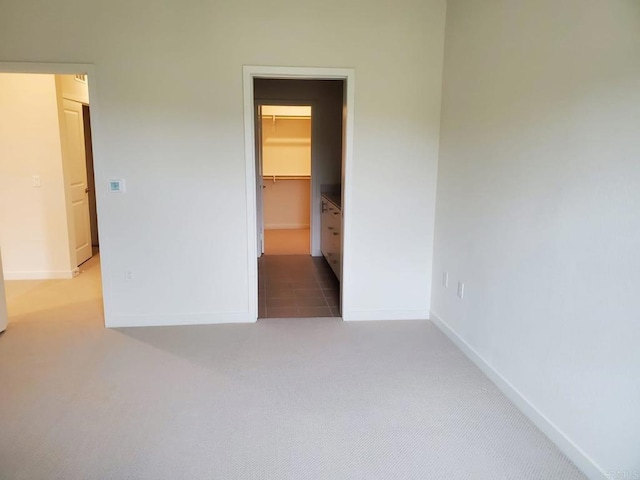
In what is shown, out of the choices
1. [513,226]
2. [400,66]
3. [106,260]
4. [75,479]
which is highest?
[400,66]

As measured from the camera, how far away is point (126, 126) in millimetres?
3402

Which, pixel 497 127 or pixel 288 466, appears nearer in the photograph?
pixel 288 466

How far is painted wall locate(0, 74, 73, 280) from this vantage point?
466cm

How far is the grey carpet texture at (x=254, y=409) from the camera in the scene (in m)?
2.06

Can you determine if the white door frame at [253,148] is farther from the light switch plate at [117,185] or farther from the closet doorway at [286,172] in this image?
the closet doorway at [286,172]

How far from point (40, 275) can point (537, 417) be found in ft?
16.7

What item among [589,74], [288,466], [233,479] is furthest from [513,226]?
[233,479]

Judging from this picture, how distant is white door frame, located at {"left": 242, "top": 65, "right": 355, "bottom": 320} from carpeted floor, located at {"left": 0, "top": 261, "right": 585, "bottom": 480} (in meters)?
0.43

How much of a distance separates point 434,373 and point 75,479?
2.10 metres

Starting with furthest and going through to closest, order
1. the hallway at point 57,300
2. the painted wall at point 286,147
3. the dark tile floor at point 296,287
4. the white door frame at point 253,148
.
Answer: the painted wall at point 286,147 → the dark tile floor at point 296,287 → the hallway at point 57,300 → the white door frame at point 253,148

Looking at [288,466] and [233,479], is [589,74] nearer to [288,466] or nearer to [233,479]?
[288,466]

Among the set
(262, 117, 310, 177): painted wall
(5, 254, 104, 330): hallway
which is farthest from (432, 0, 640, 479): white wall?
(262, 117, 310, 177): painted wall

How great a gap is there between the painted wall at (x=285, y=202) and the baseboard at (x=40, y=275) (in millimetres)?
3997

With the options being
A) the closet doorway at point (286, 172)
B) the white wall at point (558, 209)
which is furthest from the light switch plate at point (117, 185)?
the closet doorway at point (286, 172)
